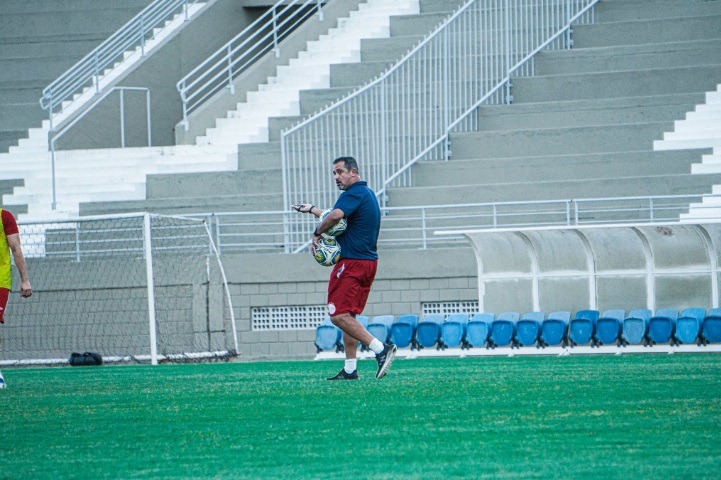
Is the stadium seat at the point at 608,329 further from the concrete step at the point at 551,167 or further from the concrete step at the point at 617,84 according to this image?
the concrete step at the point at 617,84

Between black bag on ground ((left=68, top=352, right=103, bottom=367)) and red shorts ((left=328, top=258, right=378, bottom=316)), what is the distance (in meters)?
8.50

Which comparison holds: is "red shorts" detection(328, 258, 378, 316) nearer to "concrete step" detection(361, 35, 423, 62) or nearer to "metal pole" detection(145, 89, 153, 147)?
"concrete step" detection(361, 35, 423, 62)

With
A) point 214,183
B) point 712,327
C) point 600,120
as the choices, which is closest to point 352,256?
point 712,327

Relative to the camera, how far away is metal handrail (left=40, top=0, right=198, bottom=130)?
28703 millimetres

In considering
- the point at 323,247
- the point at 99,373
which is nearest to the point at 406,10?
the point at 99,373

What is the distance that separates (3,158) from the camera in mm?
27797

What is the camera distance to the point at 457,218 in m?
22.5

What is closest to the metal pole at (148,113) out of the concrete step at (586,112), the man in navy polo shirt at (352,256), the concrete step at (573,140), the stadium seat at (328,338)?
the concrete step at (586,112)

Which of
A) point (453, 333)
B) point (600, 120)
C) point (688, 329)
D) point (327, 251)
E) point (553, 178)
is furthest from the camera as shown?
point (600, 120)

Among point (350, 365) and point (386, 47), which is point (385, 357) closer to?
point (350, 365)

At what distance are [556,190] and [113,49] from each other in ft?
40.4

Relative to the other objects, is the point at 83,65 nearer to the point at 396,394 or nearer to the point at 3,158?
the point at 3,158

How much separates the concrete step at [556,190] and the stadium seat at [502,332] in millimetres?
4496

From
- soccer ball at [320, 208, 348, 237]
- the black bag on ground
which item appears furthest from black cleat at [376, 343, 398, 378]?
the black bag on ground
